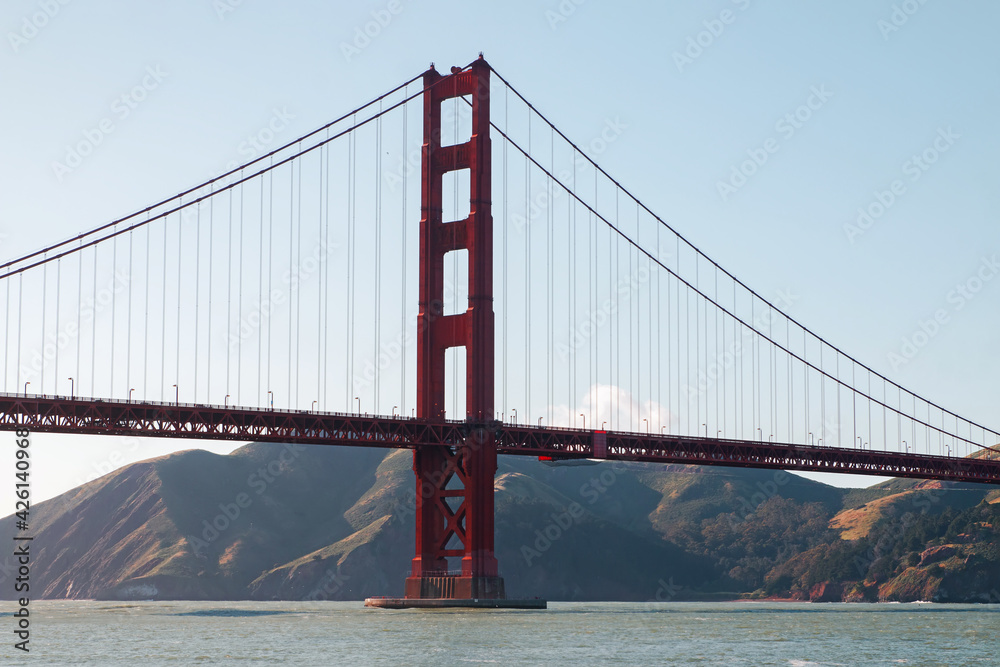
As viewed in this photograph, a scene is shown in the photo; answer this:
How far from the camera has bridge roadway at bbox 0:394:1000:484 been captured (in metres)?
69.6

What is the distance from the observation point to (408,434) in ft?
251

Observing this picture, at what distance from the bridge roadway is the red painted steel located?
1.47m

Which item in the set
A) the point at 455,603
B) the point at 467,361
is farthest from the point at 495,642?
the point at 467,361

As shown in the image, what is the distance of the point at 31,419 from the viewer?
223 feet

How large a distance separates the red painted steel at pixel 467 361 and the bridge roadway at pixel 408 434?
147 centimetres

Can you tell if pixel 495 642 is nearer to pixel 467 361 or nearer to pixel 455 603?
pixel 455 603

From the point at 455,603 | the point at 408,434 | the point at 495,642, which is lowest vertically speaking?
the point at 455,603

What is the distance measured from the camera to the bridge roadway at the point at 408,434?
6956 cm

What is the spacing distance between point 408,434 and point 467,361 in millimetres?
5118

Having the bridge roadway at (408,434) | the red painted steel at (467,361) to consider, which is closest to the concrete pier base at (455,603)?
the red painted steel at (467,361)

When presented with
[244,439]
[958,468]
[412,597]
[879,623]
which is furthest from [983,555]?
[244,439]

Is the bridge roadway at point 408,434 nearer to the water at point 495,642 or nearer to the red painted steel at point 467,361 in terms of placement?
the red painted steel at point 467,361

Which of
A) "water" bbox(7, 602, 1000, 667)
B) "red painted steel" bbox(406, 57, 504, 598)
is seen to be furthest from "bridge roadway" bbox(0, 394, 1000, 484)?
"water" bbox(7, 602, 1000, 667)

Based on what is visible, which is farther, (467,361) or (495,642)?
(467,361)
